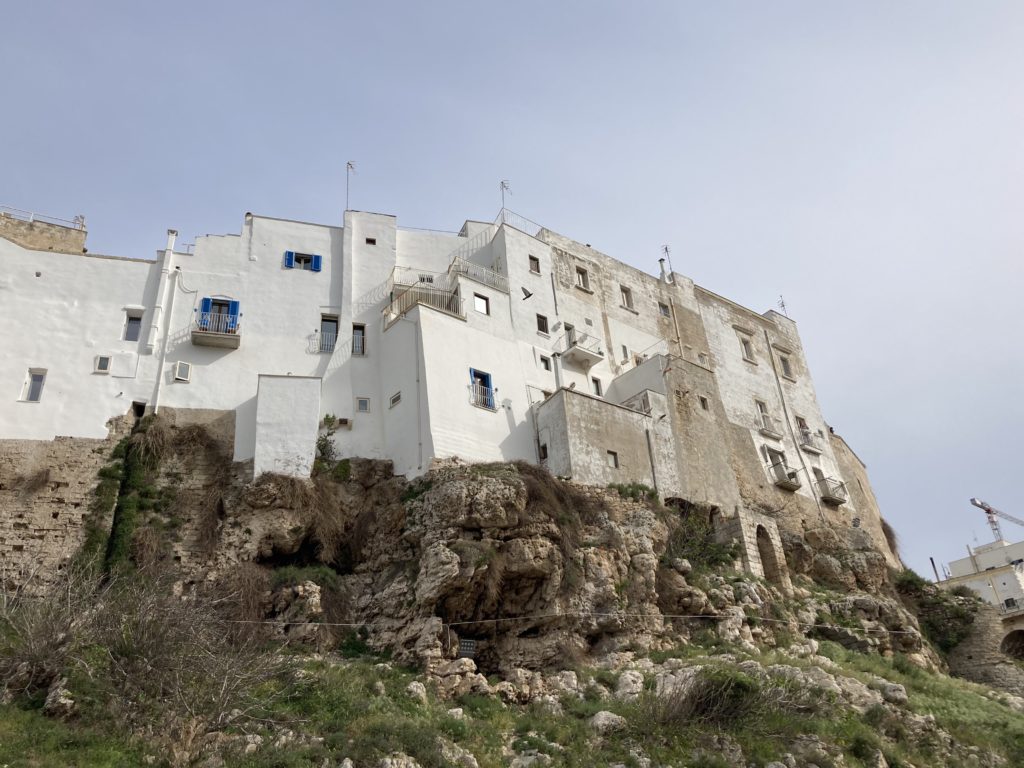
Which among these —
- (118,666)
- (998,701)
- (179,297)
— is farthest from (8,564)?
(998,701)

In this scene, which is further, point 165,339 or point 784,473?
point 784,473

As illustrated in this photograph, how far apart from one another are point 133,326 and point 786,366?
28.7 metres

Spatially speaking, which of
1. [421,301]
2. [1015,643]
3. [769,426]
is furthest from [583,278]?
[1015,643]

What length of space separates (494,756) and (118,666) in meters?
7.33

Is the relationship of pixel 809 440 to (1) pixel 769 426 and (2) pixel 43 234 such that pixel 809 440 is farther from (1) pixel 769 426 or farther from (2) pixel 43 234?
(2) pixel 43 234

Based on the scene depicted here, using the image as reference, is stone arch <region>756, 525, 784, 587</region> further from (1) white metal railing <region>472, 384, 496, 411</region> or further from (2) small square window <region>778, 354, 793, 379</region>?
(2) small square window <region>778, 354, 793, 379</region>

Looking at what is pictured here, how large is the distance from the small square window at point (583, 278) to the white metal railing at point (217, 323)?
1374 centimetres

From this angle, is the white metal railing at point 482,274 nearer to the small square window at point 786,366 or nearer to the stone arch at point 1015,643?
the small square window at point 786,366

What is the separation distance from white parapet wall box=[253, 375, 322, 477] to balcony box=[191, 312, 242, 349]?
2.53 meters

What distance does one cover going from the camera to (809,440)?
4044cm

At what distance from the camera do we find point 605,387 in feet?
111

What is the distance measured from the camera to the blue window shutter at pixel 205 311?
2862 centimetres

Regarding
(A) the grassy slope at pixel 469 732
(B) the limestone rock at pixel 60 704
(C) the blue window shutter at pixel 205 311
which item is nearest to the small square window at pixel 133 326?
(C) the blue window shutter at pixel 205 311

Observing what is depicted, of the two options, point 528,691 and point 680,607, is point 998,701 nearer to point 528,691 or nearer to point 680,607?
point 680,607
